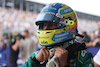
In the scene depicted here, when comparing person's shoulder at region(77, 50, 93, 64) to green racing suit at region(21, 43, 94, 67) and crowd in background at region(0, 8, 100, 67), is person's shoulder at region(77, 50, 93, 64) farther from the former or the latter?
crowd in background at region(0, 8, 100, 67)

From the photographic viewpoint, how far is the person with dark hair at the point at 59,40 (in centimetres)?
87

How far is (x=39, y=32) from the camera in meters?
1.02

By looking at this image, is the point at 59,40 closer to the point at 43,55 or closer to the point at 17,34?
the point at 43,55

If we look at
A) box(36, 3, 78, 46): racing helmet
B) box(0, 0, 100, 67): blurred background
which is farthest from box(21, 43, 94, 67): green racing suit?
box(0, 0, 100, 67): blurred background

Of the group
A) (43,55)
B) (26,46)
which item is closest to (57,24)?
(43,55)

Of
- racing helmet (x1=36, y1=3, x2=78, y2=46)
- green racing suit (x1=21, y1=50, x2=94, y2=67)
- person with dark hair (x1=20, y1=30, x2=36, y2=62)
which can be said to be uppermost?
racing helmet (x1=36, y1=3, x2=78, y2=46)

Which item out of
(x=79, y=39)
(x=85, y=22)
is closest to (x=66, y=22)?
(x=79, y=39)

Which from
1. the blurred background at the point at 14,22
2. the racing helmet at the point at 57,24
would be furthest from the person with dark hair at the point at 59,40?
the blurred background at the point at 14,22

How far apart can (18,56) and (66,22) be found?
378 cm

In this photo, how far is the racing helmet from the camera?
970mm

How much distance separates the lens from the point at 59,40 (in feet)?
3.16

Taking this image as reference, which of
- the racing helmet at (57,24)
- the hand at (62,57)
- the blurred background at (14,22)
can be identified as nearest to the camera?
the hand at (62,57)

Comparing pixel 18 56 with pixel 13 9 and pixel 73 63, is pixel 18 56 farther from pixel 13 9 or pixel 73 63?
pixel 73 63

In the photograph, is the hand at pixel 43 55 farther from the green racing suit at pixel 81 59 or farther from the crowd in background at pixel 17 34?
the crowd in background at pixel 17 34
